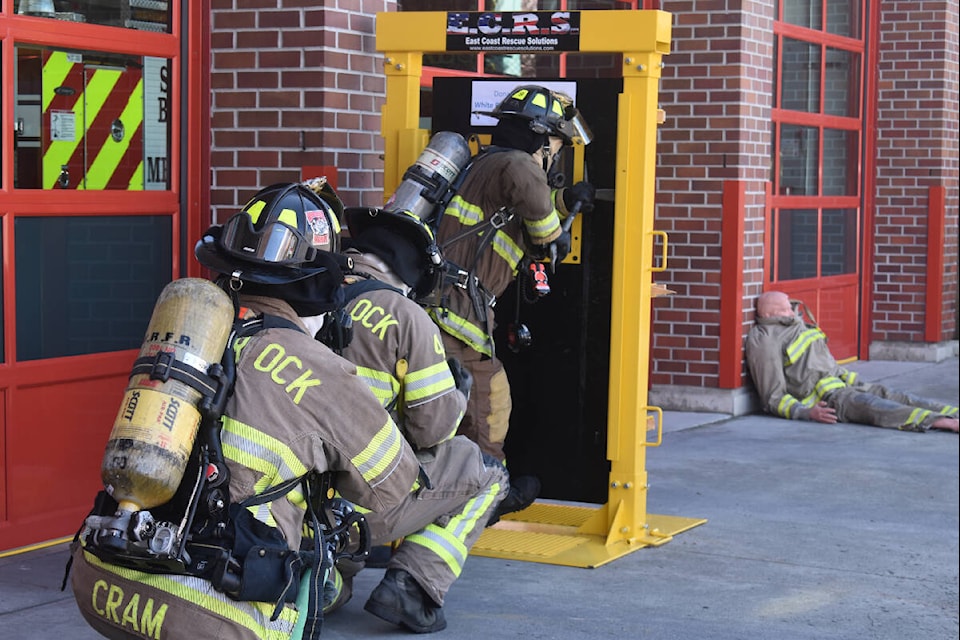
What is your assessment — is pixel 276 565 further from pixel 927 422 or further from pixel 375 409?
pixel 927 422

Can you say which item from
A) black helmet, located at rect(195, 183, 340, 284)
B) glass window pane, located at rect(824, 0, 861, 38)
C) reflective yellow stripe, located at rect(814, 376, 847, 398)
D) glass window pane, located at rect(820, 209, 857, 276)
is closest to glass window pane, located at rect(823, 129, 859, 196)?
glass window pane, located at rect(820, 209, 857, 276)

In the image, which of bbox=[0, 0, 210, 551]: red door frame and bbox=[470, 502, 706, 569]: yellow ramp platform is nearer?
bbox=[0, 0, 210, 551]: red door frame

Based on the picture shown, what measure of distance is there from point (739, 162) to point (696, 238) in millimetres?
599

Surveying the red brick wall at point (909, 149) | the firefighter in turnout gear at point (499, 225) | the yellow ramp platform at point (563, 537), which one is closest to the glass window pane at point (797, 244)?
the red brick wall at point (909, 149)

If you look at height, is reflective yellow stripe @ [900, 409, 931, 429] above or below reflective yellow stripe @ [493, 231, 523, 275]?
below

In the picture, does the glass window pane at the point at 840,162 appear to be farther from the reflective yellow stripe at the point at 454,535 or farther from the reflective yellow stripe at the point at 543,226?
the reflective yellow stripe at the point at 454,535

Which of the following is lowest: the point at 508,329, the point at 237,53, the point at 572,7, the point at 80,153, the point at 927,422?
the point at 927,422

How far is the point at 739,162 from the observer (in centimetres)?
975

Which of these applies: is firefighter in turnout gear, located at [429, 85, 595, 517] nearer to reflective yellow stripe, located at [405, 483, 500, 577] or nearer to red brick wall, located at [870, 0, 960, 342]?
reflective yellow stripe, located at [405, 483, 500, 577]

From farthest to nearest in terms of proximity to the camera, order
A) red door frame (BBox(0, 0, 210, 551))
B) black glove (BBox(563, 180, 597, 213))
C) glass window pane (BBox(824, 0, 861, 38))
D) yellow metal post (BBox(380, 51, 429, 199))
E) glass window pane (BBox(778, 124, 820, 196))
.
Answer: glass window pane (BBox(824, 0, 861, 38)) < glass window pane (BBox(778, 124, 820, 196)) < yellow metal post (BBox(380, 51, 429, 199)) < black glove (BBox(563, 180, 597, 213)) < red door frame (BBox(0, 0, 210, 551))

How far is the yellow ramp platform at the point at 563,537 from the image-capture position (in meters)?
6.10

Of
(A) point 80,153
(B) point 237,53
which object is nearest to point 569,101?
(B) point 237,53

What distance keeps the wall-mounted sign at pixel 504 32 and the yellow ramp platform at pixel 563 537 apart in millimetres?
2046

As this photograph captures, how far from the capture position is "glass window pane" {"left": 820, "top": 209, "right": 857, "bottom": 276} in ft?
39.2
